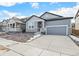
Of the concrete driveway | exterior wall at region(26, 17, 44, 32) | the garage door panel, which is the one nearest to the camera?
the concrete driveway

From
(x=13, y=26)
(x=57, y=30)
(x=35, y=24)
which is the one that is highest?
(x=35, y=24)

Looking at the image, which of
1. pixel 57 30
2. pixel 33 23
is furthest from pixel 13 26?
pixel 57 30

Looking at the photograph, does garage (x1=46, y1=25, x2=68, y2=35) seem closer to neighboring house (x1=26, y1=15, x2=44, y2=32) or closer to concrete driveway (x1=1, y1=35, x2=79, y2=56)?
neighboring house (x1=26, y1=15, x2=44, y2=32)

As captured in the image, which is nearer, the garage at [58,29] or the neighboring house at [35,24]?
the garage at [58,29]

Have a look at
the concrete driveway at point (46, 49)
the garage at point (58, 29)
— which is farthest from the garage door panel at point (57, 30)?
the concrete driveway at point (46, 49)

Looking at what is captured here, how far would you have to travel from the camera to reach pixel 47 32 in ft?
17.7

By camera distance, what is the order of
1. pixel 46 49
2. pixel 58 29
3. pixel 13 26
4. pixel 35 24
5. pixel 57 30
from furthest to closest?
pixel 35 24, pixel 13 26, pixel 57 30, pixel 58 29, pixel 46 49

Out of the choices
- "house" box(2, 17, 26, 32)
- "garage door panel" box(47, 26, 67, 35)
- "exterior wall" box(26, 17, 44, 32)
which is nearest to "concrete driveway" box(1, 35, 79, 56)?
"garage door panel" box(47, 26, 67, 35)

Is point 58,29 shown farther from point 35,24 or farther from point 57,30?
point 35,24

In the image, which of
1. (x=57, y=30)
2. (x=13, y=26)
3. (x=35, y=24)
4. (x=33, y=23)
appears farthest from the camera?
(x=33, y=23)

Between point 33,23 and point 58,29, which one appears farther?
point 33,23

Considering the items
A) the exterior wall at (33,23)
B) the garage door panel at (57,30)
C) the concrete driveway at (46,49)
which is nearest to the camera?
the concrete driveway at (46,49)

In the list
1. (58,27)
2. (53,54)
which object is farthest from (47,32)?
(53,54)

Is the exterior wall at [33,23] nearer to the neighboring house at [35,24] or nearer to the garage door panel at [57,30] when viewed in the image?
the neighboring house at [35,24]
